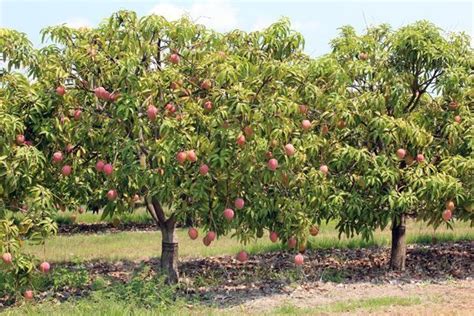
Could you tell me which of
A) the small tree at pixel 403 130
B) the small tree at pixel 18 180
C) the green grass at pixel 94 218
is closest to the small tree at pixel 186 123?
the small tree at pixel 18 180

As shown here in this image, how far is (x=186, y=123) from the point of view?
7215mm

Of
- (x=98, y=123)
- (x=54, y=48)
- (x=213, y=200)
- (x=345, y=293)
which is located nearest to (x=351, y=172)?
(x=345, y=293)

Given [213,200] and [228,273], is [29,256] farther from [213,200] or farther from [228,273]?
[228,273]

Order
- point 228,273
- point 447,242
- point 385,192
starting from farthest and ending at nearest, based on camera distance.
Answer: point 447,242, point 228,273, point 385,192

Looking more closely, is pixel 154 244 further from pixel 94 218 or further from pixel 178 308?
pixel 178 308

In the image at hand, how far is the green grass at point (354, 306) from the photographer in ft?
23.0

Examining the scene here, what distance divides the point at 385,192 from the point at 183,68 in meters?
2.98

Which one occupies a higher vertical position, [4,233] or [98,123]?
[98,123]

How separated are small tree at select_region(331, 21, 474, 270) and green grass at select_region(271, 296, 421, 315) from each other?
129 cm

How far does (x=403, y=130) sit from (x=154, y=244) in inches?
264

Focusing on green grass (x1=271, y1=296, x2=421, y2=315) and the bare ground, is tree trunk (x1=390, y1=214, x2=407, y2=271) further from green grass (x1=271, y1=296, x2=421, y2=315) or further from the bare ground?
green grass (x1=271, y1=296, x2=421, y2=315)

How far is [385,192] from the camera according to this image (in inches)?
335

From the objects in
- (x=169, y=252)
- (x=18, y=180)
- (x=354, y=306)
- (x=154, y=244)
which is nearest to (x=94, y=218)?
(x=154, y=244)

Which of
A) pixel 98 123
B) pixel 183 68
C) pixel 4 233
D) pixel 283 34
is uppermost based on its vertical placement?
pixel 283 34
